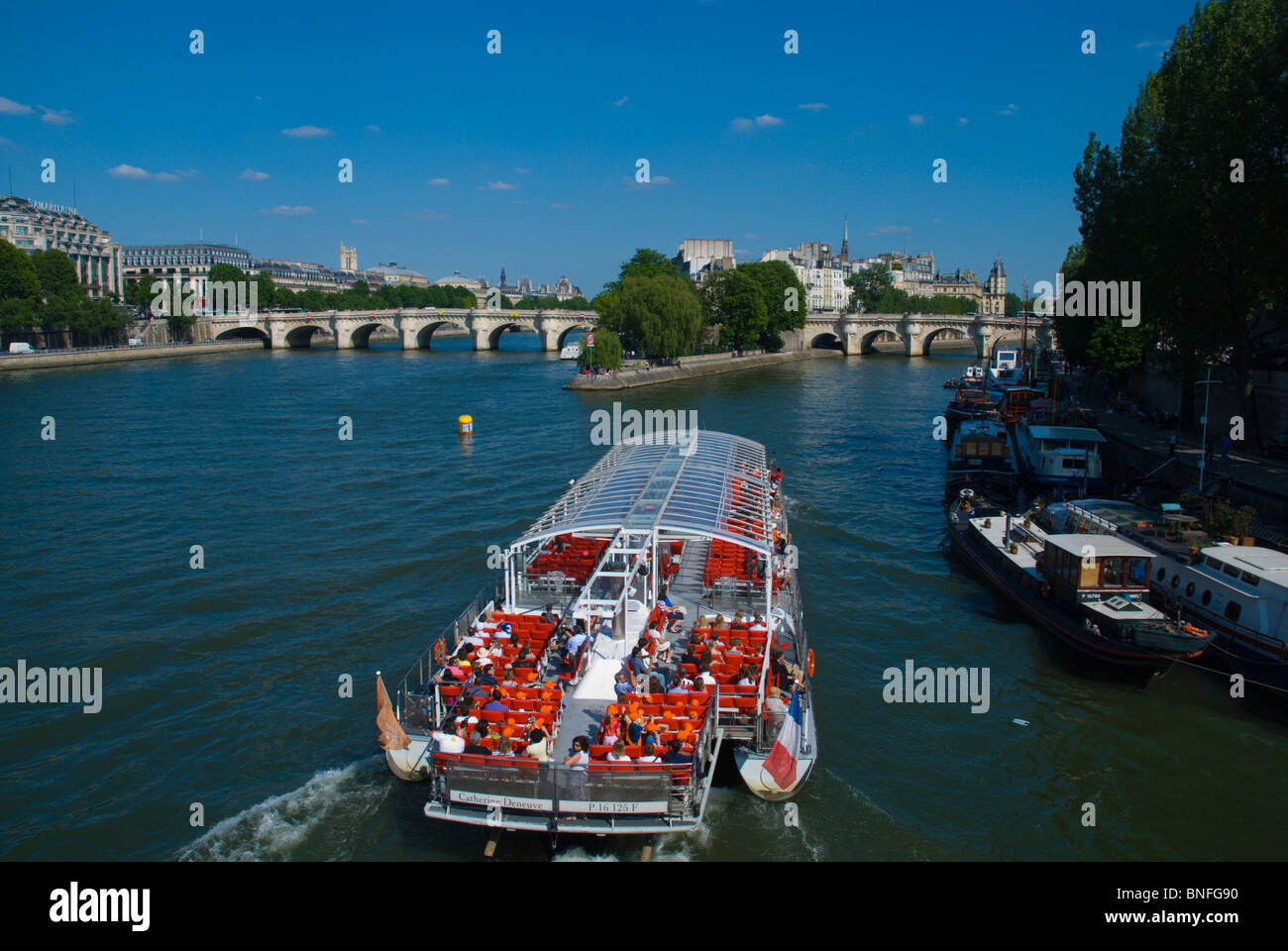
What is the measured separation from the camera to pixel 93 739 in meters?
13.2

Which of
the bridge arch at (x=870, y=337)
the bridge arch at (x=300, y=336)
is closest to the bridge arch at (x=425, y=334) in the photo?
the bridge arch at (x=300, y=336)

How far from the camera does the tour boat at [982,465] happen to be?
93.6 ft

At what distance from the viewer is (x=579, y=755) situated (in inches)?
382

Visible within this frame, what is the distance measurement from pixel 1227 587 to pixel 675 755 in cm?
1099

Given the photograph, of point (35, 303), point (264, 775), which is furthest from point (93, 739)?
point (35, 303)

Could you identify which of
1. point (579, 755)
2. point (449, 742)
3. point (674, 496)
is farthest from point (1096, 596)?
point (449, 742)

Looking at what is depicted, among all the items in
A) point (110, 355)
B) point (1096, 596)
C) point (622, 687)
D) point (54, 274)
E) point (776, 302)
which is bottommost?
point (1096, 596)

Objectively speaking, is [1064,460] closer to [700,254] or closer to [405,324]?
[405,324]

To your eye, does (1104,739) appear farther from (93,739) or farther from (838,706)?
(93,739)

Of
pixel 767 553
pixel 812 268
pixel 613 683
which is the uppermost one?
pixel 812 268

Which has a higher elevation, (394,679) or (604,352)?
(604,352)

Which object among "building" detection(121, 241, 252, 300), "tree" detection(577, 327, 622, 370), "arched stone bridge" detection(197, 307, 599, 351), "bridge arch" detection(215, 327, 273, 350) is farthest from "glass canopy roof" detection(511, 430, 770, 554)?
"building" detection(121, 241, 252, 300)

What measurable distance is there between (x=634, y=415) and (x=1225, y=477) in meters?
30.4

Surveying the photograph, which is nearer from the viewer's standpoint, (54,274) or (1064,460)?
(1064,460)
